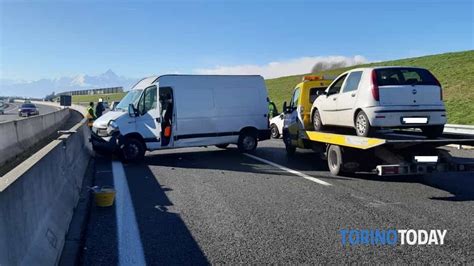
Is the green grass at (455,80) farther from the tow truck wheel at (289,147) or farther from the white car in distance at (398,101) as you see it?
the white car in distance at (398,101)

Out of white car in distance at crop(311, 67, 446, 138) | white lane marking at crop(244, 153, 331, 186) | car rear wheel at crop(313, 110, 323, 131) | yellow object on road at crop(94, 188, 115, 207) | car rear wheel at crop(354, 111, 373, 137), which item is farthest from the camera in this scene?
car rear wheel at crop(313, 110, 323, 131)

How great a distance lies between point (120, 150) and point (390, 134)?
7.17 m

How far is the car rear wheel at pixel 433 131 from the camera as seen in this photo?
28.9ft

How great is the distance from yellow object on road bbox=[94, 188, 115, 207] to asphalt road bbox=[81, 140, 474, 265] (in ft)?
0.45

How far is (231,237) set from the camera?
541cm

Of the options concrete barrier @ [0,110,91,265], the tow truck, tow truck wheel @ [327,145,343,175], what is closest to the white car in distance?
the tow truck

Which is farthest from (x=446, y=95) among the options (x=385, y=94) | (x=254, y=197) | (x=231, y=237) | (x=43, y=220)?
(x=43, y=220)

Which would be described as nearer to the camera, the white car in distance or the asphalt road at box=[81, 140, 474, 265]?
the asphalt road at box=[81, 140, 474, 265]

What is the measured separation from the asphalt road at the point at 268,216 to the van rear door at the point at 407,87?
160cm

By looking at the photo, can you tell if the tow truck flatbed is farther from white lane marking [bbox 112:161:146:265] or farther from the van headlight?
the van headlight

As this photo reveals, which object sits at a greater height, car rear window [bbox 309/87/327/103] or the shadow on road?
car rear window [bbox 309/87/327/103]

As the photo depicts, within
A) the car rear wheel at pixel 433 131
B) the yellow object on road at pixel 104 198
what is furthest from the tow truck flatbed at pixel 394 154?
the yellow object on road at pixel 104 198

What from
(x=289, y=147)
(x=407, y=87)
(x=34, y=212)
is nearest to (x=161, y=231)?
(x=34, y=212)

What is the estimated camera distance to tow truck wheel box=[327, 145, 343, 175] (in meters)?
9.34
